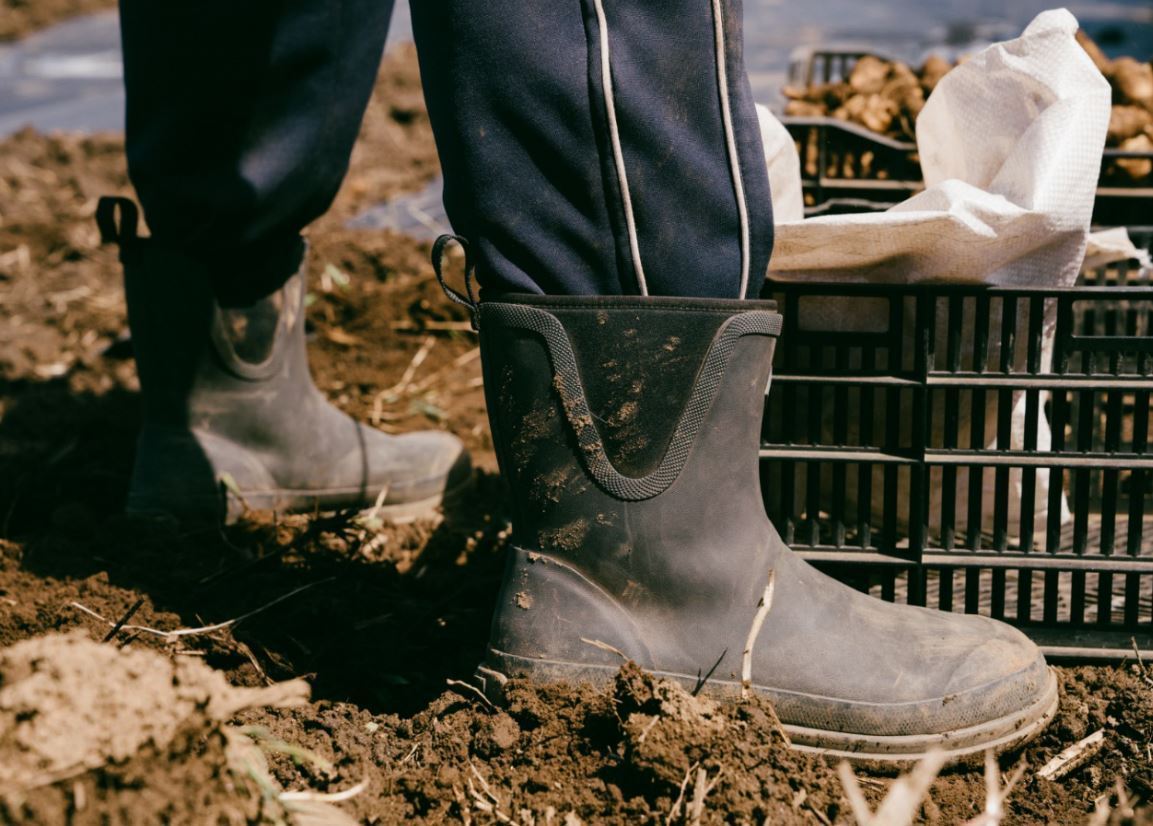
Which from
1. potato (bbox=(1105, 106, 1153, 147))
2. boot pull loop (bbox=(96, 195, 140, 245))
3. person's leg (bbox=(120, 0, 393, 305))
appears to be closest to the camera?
person's leg (bbox=(120, 0, 393, 305))

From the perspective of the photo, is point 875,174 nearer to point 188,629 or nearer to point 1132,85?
point 1132,85

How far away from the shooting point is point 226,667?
1.33 m

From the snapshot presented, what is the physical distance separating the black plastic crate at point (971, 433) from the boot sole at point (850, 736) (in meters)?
0.20

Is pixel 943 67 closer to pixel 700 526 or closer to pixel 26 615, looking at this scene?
pixel 700 526

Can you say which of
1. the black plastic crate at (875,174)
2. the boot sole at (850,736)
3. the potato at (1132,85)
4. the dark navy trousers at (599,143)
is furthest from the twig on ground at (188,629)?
the potato at (1132,85)

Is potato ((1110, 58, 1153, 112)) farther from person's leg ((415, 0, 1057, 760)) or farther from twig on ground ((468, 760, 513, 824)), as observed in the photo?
twig on ground ((468, 760, 513, 824))

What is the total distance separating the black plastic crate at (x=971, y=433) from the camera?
1280 millimetres

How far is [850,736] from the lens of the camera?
118 centimetres

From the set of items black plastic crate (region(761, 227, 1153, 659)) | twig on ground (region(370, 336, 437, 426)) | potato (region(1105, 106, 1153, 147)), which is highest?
potato (region(1105, 106, 1153, 147))

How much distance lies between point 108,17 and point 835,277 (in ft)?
23.0

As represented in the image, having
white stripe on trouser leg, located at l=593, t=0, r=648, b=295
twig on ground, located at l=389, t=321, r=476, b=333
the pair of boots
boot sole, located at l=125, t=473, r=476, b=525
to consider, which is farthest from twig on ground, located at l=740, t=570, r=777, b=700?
twig on ground, located at l=389, t=321, r=476, b=333

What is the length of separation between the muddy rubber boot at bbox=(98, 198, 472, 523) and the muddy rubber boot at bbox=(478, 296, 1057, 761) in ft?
2.67

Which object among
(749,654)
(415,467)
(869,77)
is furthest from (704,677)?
(869,77)

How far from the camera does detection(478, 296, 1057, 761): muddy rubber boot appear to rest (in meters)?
1.14
